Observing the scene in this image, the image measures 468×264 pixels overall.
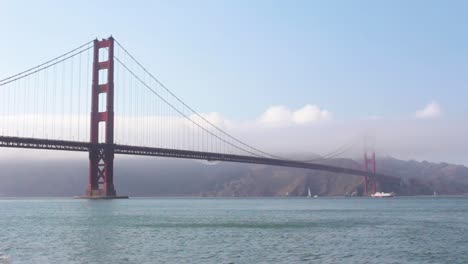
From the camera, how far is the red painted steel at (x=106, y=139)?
3482 inches

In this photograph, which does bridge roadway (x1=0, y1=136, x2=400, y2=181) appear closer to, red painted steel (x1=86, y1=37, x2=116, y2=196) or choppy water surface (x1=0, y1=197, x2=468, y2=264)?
red painted steel (x1=86, y1=37, x2=116, y2=196)

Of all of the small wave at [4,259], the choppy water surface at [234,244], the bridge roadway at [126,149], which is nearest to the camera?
the small wave at [4,259]

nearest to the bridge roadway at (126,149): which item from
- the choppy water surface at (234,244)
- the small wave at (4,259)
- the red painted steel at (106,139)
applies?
the red painted steel at (106,139)

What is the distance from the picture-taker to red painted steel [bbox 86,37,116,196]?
8844 centimetres

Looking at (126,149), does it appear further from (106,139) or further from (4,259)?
(4,259)

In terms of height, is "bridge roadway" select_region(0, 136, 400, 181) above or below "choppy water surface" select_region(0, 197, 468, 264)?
above

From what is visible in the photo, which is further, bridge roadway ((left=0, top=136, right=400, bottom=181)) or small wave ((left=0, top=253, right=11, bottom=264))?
→ bridge roadway ((left=0, top=136, right=400, bottom=181))

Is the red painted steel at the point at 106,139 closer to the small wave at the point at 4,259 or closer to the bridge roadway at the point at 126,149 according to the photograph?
the bridge roadway at the point at 126,149

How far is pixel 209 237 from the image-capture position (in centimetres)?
3403

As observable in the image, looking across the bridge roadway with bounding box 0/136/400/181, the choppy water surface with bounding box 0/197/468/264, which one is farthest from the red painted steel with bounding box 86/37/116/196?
the choppy water surface with bounding box 0/197/468/264

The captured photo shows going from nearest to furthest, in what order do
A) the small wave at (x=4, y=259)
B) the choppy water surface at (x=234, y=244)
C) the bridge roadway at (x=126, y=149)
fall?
the small wave at (x=4, y=259) < the choppy water surface at (x=234, y=244) < the bridge roadway at (x=126, y=149)

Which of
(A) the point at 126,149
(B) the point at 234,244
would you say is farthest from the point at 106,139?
(B) the point at 234,244

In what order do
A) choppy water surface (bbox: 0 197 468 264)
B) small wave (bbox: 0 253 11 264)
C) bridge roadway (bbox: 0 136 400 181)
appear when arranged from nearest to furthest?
small wave (bbox: 0 253 11 264) < choppy water surface (bbox: 0 197 468 264) < bridge roadway (bbox: 0 136 400 181)

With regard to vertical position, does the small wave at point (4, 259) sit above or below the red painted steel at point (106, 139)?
below
